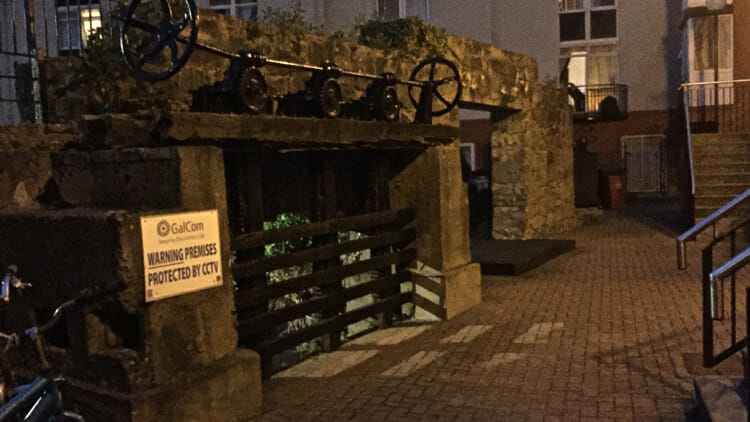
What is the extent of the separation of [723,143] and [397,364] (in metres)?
Result: 10.4

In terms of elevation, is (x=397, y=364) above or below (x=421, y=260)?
below

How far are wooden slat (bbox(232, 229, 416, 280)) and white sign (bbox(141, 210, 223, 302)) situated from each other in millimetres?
494

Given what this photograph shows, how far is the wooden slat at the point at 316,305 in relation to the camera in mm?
5086

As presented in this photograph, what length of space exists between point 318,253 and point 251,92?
4.99 ft

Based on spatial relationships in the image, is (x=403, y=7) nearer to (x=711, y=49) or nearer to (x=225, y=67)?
(x=711, y=49)

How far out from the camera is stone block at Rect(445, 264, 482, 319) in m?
7.16

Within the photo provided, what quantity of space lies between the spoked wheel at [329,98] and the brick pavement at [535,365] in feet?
6.53

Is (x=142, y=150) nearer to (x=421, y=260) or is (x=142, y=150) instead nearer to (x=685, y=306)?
(x=421, y=260)

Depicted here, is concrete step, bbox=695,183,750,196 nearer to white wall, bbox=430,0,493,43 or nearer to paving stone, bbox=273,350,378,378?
paving stone, bbox=273,350,378,378

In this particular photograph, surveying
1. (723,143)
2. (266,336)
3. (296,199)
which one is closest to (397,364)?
(266,336)

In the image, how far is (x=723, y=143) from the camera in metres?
13.5

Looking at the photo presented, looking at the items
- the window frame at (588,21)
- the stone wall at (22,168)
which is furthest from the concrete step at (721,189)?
the window frame at (588,21)

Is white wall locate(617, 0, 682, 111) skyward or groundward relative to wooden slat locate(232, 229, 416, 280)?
skyward

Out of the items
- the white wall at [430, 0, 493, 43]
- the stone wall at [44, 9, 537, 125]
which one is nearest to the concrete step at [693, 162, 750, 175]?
the stone wall at [44, 9, 537, 125]
